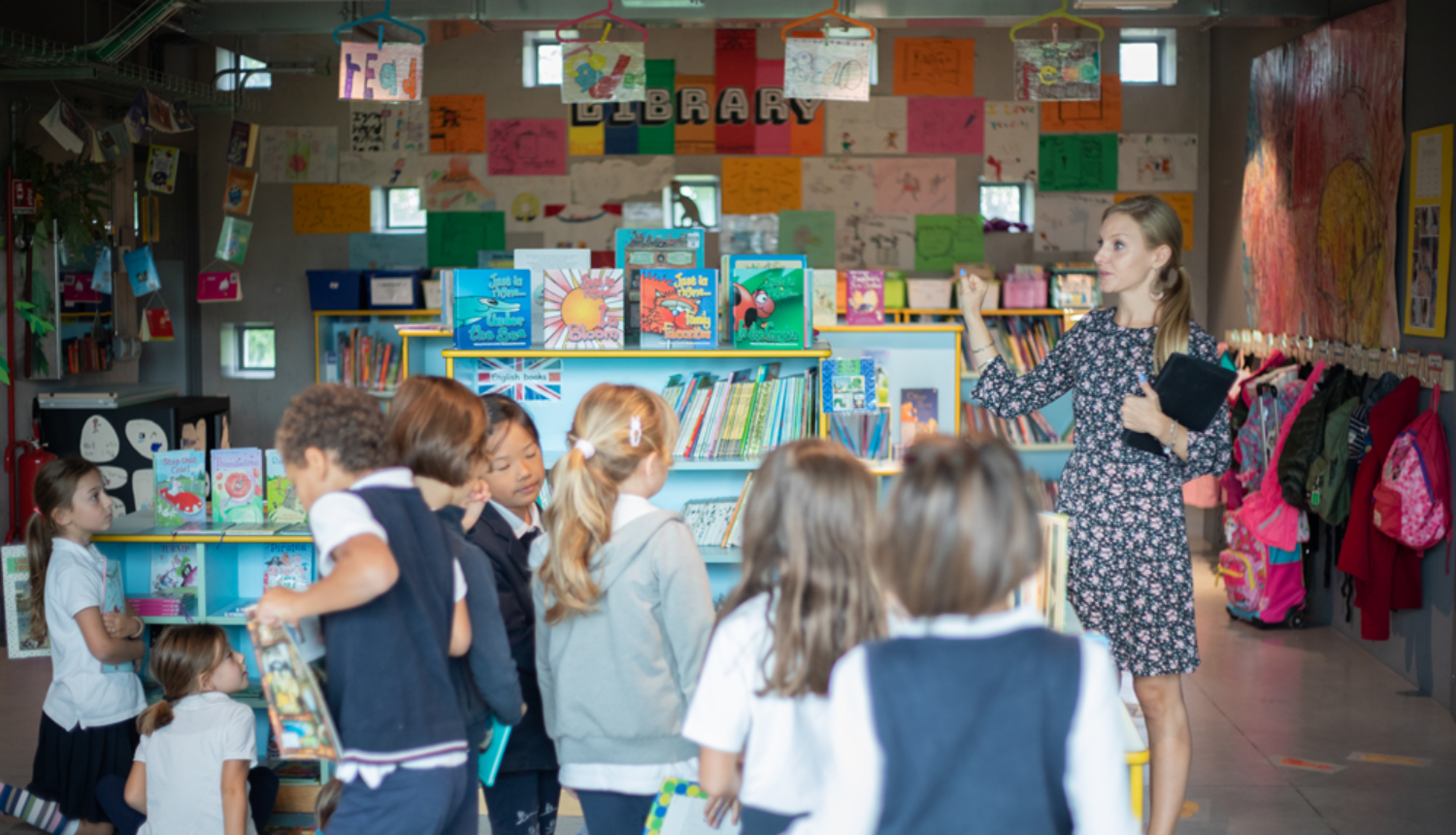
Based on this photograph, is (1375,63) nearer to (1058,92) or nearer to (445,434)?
(1058,92)

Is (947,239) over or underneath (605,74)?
underneath

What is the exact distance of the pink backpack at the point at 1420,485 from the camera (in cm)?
454

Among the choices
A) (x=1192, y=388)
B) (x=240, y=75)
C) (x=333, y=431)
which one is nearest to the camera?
(x=333, y=431)

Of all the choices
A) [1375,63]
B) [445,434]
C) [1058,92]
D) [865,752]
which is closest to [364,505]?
[445,434]

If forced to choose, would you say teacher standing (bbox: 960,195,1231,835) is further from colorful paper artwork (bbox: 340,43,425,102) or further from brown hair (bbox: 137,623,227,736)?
colorful paper artwork (bbox: 340,43,425,102)

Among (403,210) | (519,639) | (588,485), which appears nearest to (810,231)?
(403,210)

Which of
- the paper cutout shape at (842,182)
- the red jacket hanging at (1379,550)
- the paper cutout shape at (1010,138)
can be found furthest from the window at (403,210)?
the red jacket hanging at (1379,550)

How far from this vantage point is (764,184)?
799 centimetres

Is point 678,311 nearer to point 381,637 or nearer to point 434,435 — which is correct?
point 434,435

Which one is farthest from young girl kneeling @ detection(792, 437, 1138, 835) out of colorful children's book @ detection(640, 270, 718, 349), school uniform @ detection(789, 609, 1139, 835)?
colorful children's book @ detection(640, 270, 718, 349)

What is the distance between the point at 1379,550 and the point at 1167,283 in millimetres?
2653

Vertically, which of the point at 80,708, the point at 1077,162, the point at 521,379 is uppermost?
the point at 1077,162

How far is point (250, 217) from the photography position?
828cm

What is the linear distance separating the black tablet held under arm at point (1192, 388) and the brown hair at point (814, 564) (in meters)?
1.27
